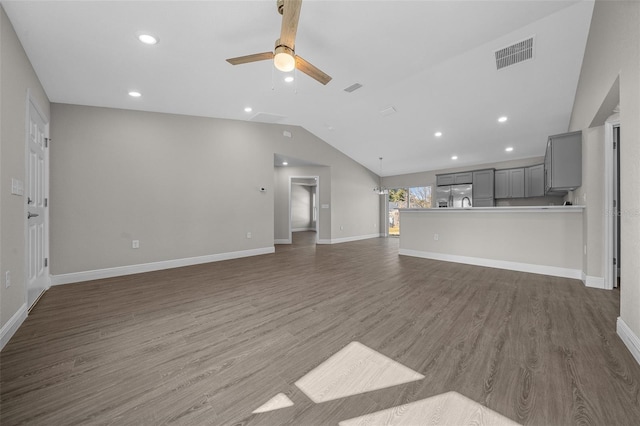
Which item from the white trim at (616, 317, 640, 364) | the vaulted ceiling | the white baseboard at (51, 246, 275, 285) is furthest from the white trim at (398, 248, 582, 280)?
the white baseboard at (51, 246, 275, 285)

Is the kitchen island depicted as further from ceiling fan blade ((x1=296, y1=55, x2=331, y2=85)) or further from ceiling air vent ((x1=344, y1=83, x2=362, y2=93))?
ceiling fan blade ((x1=296, y1=55, x2=331, y2=85))

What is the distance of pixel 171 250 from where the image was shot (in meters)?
4.54

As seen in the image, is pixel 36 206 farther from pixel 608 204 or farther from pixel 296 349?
pixel 608 204

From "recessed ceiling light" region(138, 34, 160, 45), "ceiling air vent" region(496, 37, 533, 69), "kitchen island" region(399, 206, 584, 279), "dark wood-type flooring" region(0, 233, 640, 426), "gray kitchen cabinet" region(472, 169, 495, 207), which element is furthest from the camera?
"gray kitchen cabinet" region(472, 169, 495, 207)

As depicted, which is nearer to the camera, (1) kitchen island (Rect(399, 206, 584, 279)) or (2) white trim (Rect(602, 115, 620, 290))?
(2) white trim (Rect(602, 115, 620, 290))

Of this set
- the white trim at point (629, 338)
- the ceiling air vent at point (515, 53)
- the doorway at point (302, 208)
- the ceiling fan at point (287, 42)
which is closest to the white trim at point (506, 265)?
the white trim at point (629, 338)

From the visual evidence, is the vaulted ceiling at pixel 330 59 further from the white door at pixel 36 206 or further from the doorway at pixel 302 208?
the doorway at pixel 302 208

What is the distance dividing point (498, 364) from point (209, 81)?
14.6ft

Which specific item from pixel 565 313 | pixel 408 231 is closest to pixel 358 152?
pixel 408 231

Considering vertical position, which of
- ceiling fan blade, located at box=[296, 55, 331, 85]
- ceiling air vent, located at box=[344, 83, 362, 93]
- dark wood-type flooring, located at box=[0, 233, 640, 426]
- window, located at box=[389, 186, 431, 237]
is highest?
ceiling air vent, located at box=[344, 83, 362, 93]

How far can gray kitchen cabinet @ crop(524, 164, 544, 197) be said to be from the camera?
6.52m

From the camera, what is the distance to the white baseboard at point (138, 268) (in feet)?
12.0

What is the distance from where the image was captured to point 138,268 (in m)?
4.19

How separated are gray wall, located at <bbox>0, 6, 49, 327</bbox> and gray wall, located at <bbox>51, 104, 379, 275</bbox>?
4.81 ft
